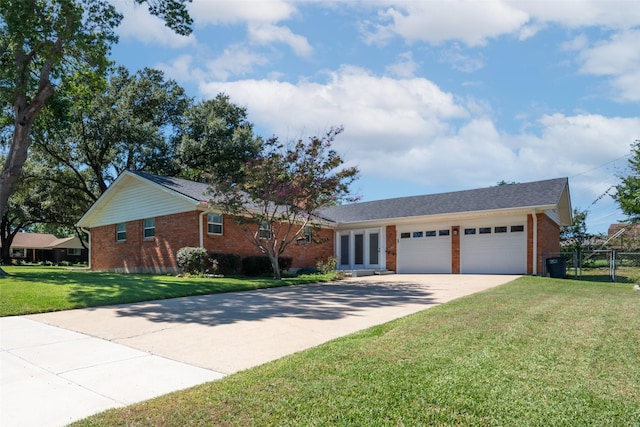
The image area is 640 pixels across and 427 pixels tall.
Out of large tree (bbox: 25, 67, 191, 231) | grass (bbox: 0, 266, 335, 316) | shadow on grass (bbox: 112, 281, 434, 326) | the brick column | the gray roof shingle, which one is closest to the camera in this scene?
shadow on grass (bbox: 112, 281, 434, 326)

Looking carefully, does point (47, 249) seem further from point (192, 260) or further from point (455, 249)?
point (455, 249)

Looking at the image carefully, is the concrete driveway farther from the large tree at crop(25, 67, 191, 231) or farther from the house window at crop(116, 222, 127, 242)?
the large tree at crop(25, 67, 191, 231)

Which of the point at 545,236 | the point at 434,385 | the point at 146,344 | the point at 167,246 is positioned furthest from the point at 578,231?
the point at 146,344

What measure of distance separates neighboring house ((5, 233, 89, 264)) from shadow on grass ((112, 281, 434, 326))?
50.0m

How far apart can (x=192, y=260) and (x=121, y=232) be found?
26.0 ft

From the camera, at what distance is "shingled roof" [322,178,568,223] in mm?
18734

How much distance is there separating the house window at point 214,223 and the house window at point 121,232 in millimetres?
6641

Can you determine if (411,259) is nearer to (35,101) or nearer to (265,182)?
(265,182)

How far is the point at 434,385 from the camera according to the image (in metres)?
3.83

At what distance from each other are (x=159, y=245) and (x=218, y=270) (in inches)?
160

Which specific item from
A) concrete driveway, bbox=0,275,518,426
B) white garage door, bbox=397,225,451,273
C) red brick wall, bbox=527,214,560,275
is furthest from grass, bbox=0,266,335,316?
red brick wall, bbox=527,214,560,275

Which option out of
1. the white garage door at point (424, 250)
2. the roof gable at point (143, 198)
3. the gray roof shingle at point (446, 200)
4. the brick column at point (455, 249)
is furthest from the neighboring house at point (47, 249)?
the brick column at point (455, 249)

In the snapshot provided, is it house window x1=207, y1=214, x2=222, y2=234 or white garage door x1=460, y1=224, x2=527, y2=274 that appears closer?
house window x1=207, y1=214, x2=222, y2=234

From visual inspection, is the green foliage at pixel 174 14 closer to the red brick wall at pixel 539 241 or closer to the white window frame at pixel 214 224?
the white window frame at pixel 214 224
